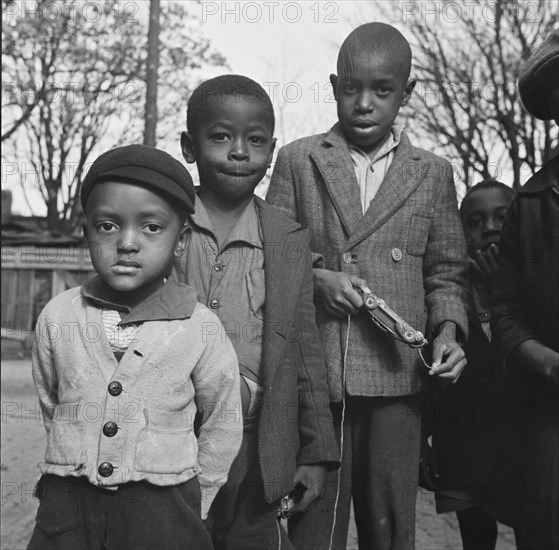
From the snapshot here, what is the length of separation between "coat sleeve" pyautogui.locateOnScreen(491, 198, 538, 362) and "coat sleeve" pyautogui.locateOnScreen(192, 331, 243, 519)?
29.8 inches

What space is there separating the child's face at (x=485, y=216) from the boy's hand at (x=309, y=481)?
1.10m

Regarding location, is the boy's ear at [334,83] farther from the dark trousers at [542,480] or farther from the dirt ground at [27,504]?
the dirt ground at [27,504]

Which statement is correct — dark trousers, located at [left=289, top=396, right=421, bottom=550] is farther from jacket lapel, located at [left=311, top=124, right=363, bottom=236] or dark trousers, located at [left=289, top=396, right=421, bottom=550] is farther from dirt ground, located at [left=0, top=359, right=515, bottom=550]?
dirt ground, located at [left=0, top=359, right=515, bottom=550]

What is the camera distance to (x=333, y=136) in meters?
2.39

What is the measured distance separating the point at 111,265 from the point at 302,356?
67 cm

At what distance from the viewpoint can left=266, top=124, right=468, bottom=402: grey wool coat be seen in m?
2.23

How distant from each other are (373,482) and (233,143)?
3.77 ft

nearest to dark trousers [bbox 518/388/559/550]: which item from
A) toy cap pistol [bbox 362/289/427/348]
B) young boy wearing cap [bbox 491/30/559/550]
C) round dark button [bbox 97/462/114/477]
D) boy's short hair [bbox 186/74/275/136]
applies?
young boy wearing cap [bbox 491/30/559/550]

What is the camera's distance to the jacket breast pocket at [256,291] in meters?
2.12

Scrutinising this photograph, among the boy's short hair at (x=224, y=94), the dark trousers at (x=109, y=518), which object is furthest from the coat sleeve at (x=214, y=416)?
the boy's short hair at (x=224, y=94)

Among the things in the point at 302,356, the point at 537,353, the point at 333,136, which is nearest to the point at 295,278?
the point at 302,356

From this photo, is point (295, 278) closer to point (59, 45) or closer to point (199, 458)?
point (199, 458)


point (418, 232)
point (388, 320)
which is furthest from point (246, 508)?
point (418, 232)

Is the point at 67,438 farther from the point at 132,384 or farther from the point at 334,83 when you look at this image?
the point at 334,83
